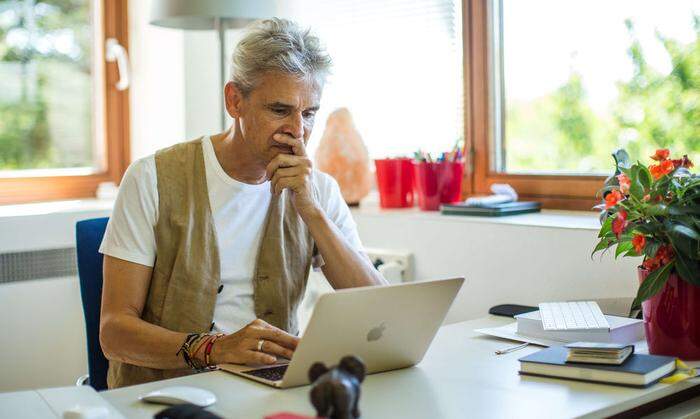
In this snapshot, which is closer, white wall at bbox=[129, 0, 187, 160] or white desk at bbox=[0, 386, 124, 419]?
white desk at bbox=[0, 386, 124, 419]

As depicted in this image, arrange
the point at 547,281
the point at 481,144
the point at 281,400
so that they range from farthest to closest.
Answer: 1. the point at 481,144
2. the point at 547,281
3. the point at 281,400

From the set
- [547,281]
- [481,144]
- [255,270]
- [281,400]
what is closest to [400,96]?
[481,144]

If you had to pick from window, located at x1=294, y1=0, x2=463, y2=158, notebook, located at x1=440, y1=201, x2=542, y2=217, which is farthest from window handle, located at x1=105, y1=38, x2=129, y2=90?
notebook, located at x1=440, y1=201, x2=542, y2=217

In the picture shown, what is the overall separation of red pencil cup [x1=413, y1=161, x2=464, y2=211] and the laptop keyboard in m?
1.18

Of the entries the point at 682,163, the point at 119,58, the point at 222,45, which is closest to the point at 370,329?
the point at 682,163

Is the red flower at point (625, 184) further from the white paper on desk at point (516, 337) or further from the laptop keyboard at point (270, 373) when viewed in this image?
the laptop keyboard at point (270, 373)

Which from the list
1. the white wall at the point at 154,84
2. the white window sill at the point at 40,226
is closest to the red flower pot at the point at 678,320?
the white window sill at the point at 40,226

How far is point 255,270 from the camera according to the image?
6.33 ft

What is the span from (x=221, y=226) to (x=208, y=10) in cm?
107

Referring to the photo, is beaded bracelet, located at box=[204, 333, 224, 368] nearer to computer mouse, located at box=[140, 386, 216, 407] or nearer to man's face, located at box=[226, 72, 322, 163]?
computer mouse, located at box=[140, 386, 216, 407]

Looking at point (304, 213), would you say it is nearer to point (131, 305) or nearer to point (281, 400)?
point (131, 305)

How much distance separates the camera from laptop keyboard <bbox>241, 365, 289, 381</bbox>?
146cm

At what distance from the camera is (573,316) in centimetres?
176

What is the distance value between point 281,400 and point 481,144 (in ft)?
4.93
